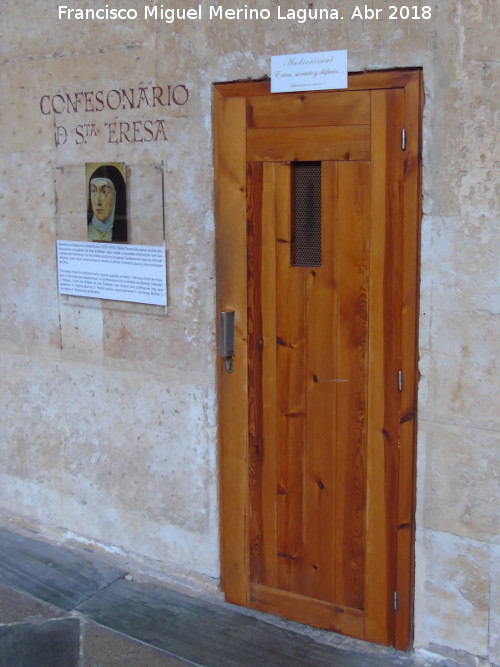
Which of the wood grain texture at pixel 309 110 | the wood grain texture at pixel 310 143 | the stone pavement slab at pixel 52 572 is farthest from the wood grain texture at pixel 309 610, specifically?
the wood grain texture at pixel 309 110

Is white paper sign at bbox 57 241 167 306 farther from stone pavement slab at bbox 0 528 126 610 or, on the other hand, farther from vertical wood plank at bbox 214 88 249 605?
stone pavement slab at bbox 0 528 126 610

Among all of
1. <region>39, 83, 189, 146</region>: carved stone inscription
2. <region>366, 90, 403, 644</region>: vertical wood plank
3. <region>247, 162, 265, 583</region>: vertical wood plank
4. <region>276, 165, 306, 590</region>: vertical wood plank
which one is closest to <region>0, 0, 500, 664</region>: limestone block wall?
<region>39, 83, 189, 146</region>: carved stone inscription

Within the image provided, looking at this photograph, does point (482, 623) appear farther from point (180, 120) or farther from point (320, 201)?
point (180, 120)

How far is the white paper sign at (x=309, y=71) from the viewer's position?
339 cm

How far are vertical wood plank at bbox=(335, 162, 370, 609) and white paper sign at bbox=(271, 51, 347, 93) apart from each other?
33cm

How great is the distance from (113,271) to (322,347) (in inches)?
47.5

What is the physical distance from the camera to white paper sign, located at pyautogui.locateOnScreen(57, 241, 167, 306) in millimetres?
4070

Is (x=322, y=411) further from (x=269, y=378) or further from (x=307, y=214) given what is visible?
(x=307, y=214)

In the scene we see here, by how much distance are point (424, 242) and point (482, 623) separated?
1523mm

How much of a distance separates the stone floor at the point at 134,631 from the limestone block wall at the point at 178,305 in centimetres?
17

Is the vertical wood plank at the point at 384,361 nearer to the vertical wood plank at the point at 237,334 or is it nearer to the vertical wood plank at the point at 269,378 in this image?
the vertical wood plank at the point at 269,378

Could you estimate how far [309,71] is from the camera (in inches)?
136

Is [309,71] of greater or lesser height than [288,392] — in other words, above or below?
above

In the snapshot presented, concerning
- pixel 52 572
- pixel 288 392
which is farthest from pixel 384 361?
pixel 52 572
